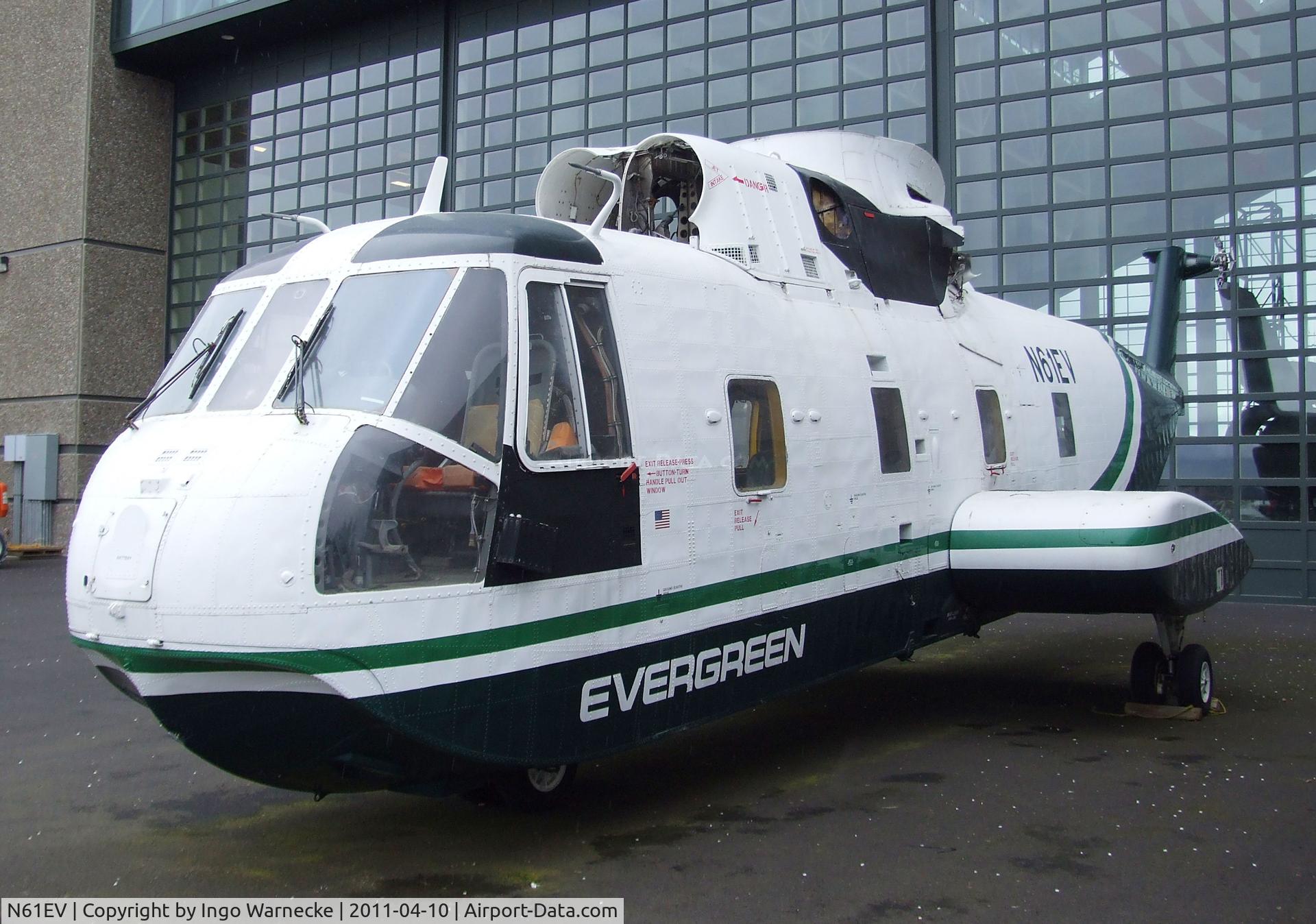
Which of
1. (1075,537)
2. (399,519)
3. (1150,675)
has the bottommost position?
(1150,675)

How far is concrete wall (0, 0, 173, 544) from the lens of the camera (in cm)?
2036

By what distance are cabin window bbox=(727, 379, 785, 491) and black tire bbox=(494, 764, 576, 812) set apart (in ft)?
5.37

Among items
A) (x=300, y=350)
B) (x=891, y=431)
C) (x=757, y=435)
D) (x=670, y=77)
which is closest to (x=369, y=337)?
(x=300, y=350)

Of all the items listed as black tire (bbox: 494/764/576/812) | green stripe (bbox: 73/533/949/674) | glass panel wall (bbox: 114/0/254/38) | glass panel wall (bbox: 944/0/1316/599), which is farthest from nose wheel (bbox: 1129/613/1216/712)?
glass panel wall (bbox: 114/0/254/38)

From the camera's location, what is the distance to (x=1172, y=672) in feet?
25.5

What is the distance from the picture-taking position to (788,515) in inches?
232

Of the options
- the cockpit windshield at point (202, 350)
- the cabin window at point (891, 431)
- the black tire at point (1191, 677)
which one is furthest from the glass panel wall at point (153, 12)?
the black tire at point (1191, 677)

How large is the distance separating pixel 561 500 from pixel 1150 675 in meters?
5.09

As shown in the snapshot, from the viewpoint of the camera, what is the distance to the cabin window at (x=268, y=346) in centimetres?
454

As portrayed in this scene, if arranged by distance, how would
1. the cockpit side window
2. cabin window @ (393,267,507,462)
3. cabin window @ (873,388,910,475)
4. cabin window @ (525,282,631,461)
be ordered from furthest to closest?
1. cabin window @ (873,388,910,475)
2. the cockpit side window
3. cabin window @ (525,282,631,461)
4. cabin window @ (393,267,507,462)

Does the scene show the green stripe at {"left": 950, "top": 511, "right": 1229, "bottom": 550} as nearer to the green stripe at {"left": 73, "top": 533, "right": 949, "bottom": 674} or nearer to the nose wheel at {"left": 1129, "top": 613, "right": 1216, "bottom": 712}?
the nose wheel at {"left": 1129, "top": 613, "right": 1216, "bottom": 712}

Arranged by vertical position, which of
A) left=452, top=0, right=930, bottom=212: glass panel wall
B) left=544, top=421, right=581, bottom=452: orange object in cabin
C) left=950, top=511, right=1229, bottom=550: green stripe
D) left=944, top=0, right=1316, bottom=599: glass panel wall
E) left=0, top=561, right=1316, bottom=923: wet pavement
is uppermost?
left=452, top=0, right=930, bottom=212: glass panel wall

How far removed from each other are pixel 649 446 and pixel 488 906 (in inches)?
79.9

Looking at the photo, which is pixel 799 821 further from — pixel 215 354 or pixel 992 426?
pixel 992 426
